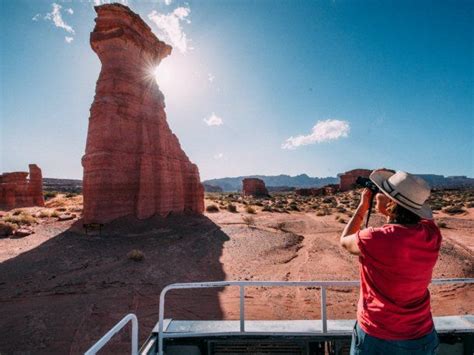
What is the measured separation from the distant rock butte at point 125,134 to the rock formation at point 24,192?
22.4 m

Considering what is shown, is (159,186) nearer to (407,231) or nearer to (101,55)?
A: (101,55)

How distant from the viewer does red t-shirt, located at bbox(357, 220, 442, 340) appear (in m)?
1.93

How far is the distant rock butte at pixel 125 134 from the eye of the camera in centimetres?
1745

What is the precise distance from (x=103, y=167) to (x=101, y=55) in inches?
Answer: 312

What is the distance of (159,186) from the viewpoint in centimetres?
1991

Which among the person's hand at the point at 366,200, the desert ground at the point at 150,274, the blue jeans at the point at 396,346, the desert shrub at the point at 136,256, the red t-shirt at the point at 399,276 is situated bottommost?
the desert ground at the point at 150,274

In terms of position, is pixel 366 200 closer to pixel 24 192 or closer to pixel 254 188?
pixel 24 192

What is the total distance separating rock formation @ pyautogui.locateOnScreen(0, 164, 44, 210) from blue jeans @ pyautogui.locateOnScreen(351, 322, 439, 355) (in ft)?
135

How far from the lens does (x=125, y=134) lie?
18562 millimetres

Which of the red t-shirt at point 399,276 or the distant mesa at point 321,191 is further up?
the red t-shirt at point 399,276

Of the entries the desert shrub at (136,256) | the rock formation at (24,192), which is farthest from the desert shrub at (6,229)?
the rock formation at (24,192)

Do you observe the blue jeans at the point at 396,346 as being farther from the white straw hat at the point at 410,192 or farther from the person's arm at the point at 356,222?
the white straw hat at the point at 410,192

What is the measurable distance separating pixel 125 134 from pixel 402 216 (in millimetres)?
18741

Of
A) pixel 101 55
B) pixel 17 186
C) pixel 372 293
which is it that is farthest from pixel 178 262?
pixel 17 186
